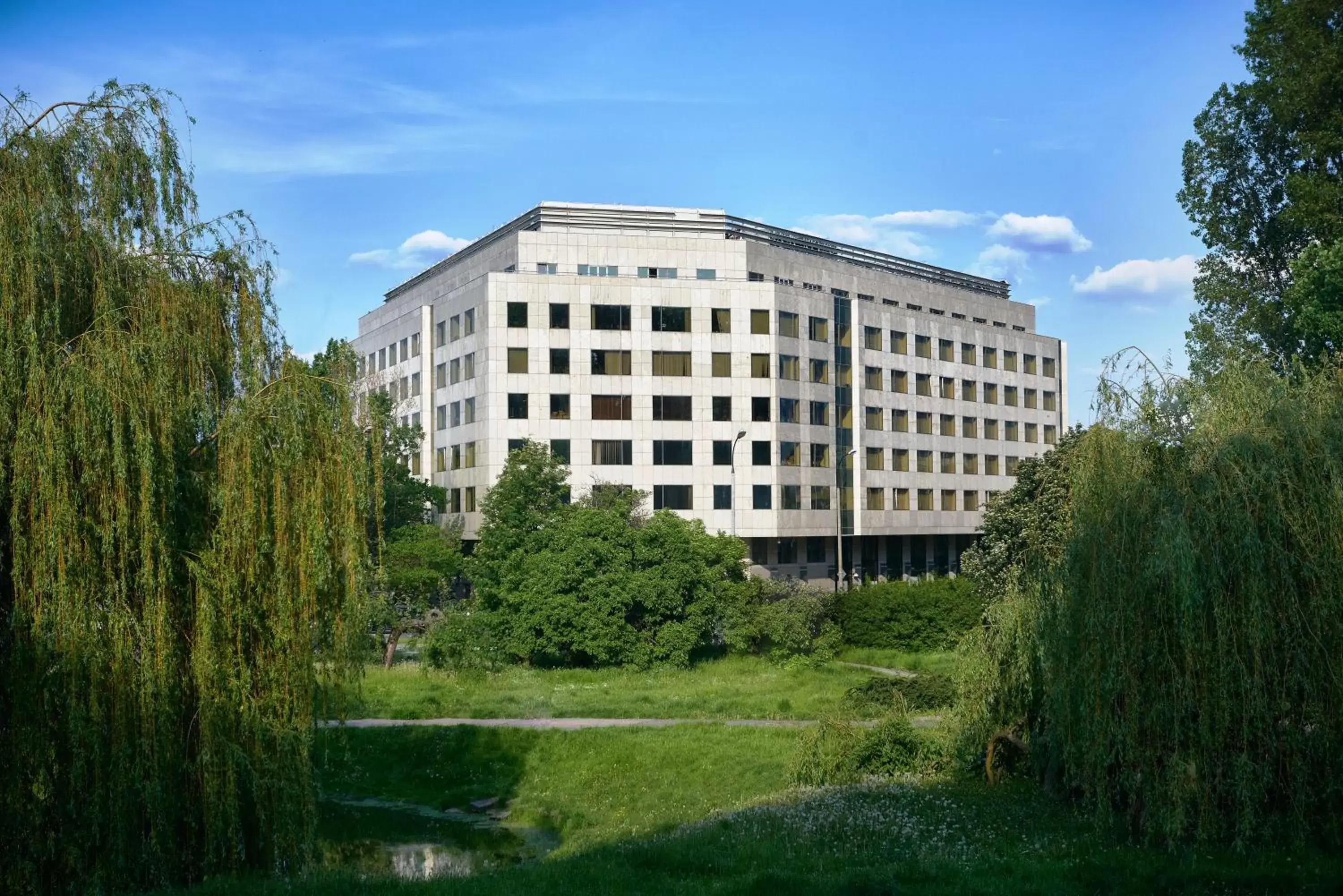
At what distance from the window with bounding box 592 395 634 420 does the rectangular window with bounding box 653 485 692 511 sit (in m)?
4.39

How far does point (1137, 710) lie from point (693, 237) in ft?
193

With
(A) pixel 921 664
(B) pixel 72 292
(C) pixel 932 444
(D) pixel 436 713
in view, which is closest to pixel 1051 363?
(C) pixel 932 444

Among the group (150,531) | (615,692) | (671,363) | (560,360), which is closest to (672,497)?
(671,363)

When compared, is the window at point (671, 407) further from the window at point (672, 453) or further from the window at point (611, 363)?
the window at point (611, 363)

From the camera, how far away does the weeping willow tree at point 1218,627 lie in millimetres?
15664

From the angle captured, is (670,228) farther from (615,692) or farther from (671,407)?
(615,692)

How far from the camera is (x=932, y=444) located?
82062 mm

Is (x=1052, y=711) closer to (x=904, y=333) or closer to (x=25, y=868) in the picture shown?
(x=25, y=868)

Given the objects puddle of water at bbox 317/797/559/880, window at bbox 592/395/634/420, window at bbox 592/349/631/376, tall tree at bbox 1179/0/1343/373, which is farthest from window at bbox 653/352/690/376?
puddle of water at bbox 317/797/559/880

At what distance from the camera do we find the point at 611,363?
66812mm

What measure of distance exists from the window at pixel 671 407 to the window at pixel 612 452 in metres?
2.27

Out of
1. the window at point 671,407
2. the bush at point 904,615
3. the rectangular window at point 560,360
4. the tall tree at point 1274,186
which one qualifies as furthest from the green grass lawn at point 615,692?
the rectangular window at point 560,360

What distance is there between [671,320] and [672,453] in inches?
293

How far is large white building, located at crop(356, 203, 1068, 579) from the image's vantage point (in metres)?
66.1
